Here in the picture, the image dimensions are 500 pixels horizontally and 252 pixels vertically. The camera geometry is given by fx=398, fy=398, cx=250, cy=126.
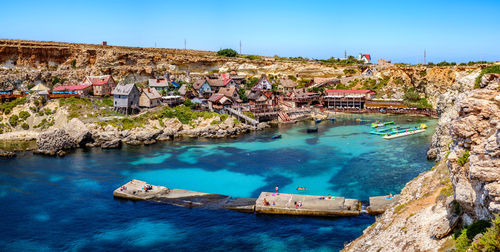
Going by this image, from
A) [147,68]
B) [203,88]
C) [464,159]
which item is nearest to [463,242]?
[464,159]

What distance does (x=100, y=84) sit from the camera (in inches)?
3511

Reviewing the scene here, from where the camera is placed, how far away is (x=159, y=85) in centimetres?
9812

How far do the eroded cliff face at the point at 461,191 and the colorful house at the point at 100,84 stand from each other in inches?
3070

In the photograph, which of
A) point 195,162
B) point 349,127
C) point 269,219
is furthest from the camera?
point 349,127

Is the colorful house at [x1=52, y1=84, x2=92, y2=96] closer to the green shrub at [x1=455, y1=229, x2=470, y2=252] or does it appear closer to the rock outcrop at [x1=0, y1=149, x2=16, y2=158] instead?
the rock outcrop at [x1=0, y1=149, x2=16, y2=158]

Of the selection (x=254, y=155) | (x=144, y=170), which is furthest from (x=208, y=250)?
(x=254, y=155)

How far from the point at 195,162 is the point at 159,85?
4890cm

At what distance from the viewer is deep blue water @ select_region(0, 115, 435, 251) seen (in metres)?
31.4

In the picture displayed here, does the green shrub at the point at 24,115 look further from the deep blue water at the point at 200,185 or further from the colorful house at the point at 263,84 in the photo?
the colorful house at the point at 263,84

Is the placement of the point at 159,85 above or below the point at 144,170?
above

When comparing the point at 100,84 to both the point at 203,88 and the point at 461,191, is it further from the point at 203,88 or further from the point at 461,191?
the point at 461,191

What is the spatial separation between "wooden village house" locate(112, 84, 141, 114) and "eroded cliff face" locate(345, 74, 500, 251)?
204 ft

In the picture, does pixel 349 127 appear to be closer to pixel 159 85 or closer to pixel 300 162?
pixel 300 162

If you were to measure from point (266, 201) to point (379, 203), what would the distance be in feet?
33.3
